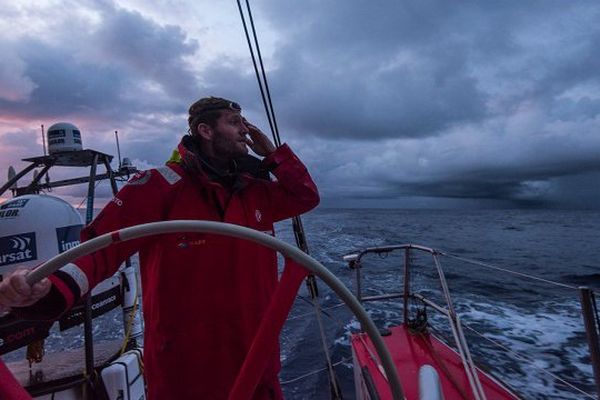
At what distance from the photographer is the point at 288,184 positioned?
203 centimetres

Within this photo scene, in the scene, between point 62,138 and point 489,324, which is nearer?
point 62,138

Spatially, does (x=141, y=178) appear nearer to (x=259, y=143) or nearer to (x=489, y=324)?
(x=259, y=143)

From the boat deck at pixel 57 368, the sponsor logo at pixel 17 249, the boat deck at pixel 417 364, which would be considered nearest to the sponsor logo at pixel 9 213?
the sponsor logo at pixel 17 249

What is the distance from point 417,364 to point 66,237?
11.0ft

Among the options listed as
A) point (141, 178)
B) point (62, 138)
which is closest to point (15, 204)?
point (62, 138)

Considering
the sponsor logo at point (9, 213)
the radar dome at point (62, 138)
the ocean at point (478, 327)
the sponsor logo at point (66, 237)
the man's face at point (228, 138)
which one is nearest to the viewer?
the man's face at point (228, 138)

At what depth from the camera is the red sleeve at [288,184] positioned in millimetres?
2025

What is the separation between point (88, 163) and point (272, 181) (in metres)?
2.91

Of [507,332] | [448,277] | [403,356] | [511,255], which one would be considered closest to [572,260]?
[511,255]

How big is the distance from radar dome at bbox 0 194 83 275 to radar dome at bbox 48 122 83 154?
26.2 inches

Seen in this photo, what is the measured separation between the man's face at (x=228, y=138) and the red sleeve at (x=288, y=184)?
209 mm

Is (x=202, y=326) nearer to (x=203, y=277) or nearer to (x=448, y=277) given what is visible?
(x=203, y=277)

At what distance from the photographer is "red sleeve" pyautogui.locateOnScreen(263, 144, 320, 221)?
2.03 metres

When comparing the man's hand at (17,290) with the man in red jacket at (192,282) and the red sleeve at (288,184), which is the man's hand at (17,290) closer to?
the man in red jacket at (192,282)
